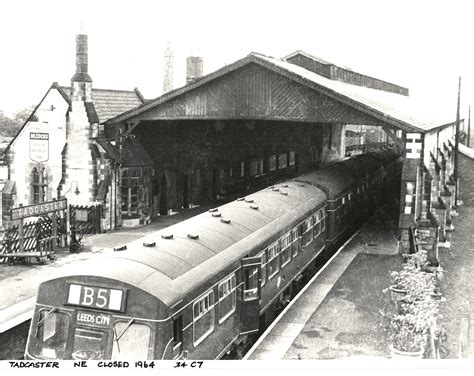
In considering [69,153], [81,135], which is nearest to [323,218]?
[81,135]

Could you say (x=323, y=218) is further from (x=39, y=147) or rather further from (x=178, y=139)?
(x=39, y=147)

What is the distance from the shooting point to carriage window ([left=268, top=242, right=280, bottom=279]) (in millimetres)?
12914

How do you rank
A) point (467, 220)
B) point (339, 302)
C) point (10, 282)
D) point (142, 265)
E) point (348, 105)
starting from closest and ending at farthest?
point (142, 265), point (339, 302), point (10, 282), point (348, 105), point (467, 220)

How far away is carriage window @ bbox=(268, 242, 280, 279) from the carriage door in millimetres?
1237

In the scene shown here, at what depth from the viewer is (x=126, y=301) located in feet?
26.2

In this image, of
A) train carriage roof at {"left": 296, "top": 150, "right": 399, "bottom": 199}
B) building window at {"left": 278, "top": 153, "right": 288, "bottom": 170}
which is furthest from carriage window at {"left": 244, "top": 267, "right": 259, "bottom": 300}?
building window at {"left": 278, "top": 153, "right": 288, "bottom": 170}

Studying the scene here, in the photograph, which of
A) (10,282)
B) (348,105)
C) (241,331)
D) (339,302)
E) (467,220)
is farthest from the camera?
(467,220)

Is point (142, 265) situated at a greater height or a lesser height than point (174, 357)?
greater

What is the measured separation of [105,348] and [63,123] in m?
17.0

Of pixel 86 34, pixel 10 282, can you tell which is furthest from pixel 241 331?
pixel 86 34

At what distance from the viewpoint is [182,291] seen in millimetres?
8594

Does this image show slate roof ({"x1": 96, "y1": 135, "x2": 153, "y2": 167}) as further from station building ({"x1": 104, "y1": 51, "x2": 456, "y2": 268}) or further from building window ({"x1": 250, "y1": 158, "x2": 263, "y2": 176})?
building window ({"x1": 250, "y1": 158, "x2": 263, "y2": 176})

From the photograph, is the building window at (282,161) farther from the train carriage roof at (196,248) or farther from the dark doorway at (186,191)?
the train carriage roof at (196,248)

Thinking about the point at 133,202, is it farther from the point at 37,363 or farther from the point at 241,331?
the point at 37,363
